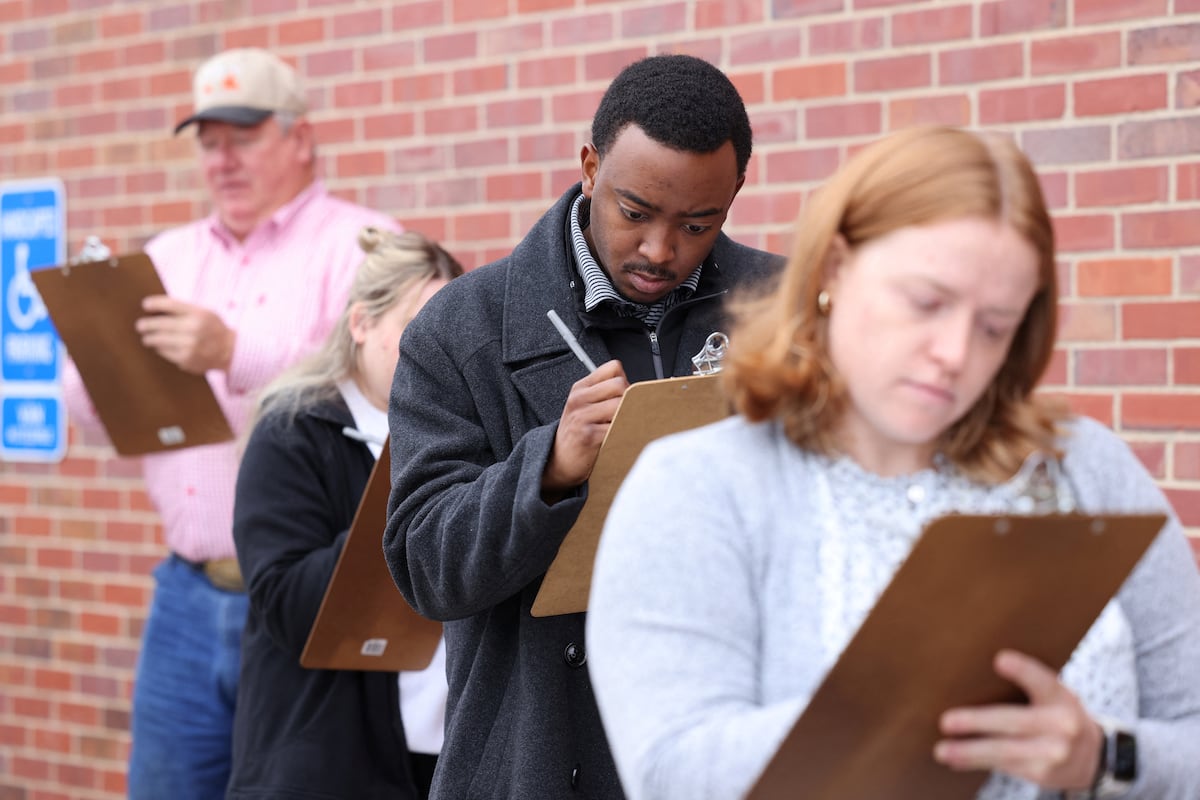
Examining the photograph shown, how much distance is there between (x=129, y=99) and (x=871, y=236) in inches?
152

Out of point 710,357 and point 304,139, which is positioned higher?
point 304,139

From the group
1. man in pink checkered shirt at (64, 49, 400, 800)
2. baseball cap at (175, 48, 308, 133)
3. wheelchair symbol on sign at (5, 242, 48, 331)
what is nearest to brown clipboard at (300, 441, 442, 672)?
man in pink checkered shirt at (64, 49, 400, 800)

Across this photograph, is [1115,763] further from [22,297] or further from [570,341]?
[22,297]

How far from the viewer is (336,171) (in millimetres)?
4289

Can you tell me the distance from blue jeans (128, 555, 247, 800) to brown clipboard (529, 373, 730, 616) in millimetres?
1732

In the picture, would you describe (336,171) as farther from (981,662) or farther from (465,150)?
(981,662)

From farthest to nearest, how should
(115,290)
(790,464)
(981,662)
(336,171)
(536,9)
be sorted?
(336,171)
(536,9)
(115,290)
(790,464)
(981,662)

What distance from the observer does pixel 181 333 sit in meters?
3.43

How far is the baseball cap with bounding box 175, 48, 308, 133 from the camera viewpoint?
3928 mm

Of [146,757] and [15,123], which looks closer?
[146,757]

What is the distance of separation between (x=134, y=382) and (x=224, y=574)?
0.50 meters

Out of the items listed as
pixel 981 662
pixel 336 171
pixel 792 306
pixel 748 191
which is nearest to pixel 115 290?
pixel 336 171

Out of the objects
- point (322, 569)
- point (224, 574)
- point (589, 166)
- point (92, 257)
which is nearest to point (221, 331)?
point (92, 257)

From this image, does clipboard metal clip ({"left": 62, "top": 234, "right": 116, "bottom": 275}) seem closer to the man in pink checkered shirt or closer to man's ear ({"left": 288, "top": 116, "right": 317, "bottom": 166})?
the man in pink checkered shirt
